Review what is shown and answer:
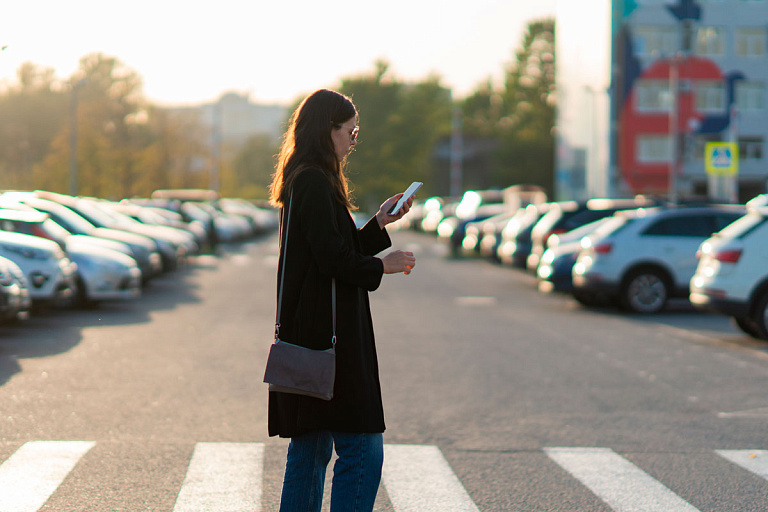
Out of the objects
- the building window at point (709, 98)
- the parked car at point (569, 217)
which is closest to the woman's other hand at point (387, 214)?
the parked car at point (569, 217)

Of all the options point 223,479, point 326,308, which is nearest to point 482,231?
point 223,479

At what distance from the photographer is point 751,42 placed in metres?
63.7

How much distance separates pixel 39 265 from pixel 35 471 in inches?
312

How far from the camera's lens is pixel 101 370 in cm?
970

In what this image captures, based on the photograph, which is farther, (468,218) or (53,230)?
(468,218)

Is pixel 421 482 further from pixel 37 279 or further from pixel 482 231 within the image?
pixel 482 231

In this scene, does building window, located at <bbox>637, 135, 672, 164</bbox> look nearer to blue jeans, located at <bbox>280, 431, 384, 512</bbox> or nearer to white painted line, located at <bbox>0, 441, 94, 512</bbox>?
white painted line, located at <bbox>0, 441, 94, 512</bbox>

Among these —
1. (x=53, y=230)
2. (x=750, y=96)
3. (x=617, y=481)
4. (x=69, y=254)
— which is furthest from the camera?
(x=750, y=96)

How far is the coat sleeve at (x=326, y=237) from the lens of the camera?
3.71 meters

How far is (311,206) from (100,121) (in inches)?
2220

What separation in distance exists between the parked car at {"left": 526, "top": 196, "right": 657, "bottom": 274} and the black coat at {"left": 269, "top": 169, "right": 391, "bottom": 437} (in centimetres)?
1711

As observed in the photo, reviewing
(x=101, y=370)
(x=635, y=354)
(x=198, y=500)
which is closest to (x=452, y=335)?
(x=635, y=354)

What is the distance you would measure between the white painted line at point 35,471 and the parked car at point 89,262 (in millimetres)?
8534

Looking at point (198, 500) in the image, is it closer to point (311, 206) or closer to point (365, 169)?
point (311, 206)
